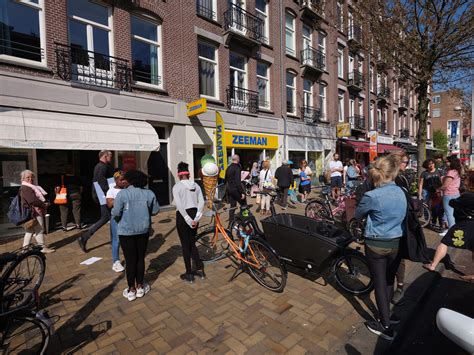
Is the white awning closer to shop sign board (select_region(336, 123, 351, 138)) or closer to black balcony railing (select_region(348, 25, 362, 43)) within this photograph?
black balcony railing (select_region(348, 25, 362, 43))

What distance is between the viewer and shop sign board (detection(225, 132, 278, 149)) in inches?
432

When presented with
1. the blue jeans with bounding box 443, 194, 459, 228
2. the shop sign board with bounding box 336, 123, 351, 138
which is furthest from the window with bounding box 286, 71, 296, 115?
the blue jeans with bounding box 443, 194, 459, 228

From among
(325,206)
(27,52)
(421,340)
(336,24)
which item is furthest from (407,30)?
(27,52)

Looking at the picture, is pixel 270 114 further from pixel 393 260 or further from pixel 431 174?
pixel 393 260

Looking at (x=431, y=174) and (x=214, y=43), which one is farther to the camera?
(x=214, y=43)

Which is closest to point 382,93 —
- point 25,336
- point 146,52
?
point 146,52

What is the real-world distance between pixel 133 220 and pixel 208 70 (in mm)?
9070

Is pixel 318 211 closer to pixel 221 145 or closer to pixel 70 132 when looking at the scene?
pixel 221 145

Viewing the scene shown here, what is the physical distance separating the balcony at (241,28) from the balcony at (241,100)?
77.8 inches

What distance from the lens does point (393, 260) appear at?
2.59 meters

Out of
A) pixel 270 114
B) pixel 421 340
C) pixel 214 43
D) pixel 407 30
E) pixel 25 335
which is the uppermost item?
pixel 214 43

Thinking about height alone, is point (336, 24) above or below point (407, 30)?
above

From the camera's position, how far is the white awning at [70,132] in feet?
18.4

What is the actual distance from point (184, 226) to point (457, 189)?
5.72 m
